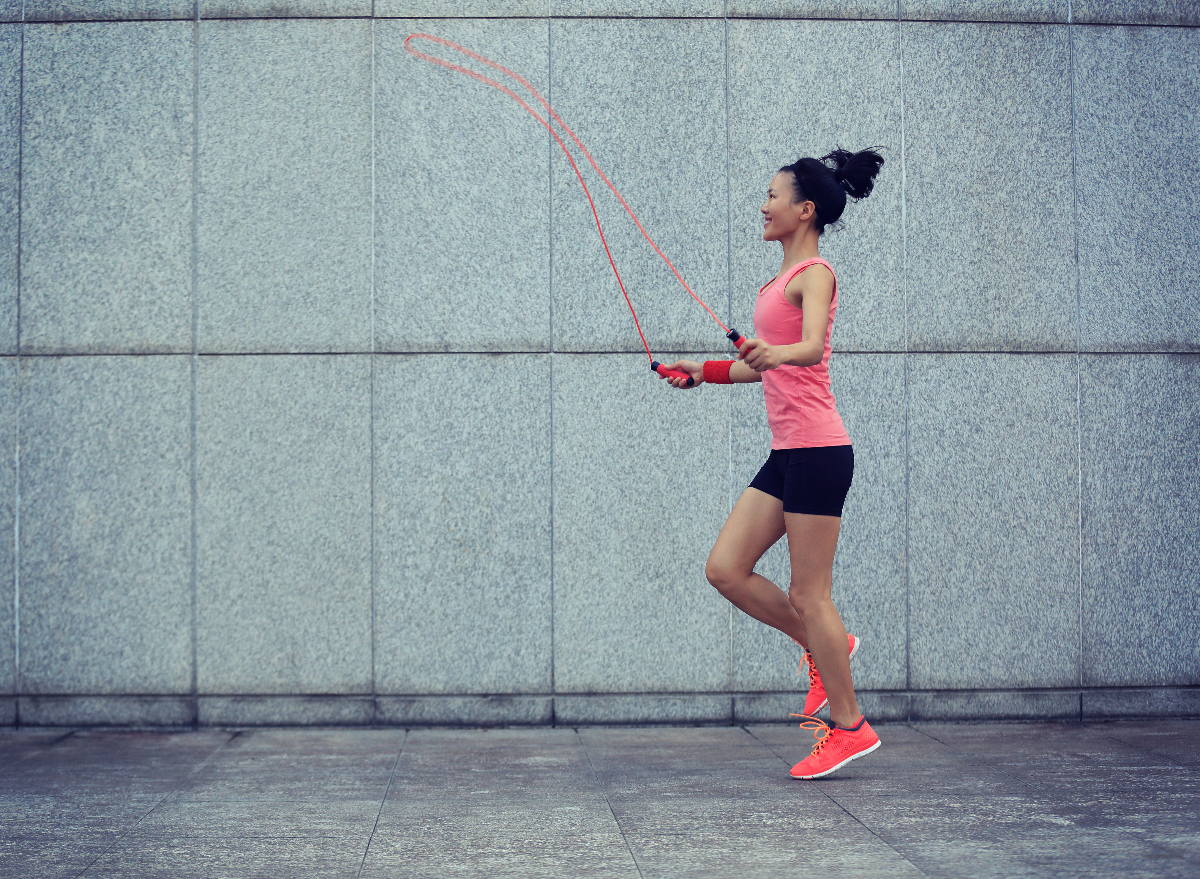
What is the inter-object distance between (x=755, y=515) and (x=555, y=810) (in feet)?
4.41

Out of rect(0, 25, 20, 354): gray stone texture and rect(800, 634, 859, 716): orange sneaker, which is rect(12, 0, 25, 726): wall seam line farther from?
rect(800, 634, 859, 716): orange sneaker

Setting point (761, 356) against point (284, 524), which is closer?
point (761, 356)

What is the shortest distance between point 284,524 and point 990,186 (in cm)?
405

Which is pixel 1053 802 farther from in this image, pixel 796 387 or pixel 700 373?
pixel 700 373

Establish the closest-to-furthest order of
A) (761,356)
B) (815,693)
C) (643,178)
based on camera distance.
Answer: (761,356) < (815,693) < (643,178)

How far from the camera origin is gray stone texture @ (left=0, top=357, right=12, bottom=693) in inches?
199

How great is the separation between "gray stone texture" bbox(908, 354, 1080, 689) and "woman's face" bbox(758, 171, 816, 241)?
5.21ft

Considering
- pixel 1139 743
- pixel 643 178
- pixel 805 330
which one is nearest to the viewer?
pixel 805 330

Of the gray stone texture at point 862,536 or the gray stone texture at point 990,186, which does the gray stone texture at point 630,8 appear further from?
the gray stone texture at point 862,536

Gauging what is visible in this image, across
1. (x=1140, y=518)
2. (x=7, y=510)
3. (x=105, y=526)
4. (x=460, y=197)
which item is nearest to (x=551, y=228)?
(x=460, y=197)

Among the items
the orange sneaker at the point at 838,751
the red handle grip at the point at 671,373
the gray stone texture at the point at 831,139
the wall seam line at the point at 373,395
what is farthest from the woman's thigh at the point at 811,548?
the wall seam line at the point at 373,395

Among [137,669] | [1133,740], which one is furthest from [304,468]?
[1133,740]

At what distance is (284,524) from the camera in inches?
202

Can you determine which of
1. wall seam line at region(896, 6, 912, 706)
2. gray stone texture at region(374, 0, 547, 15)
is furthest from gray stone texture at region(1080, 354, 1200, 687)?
gray stone texture at region(374, 0, 547, 15)
